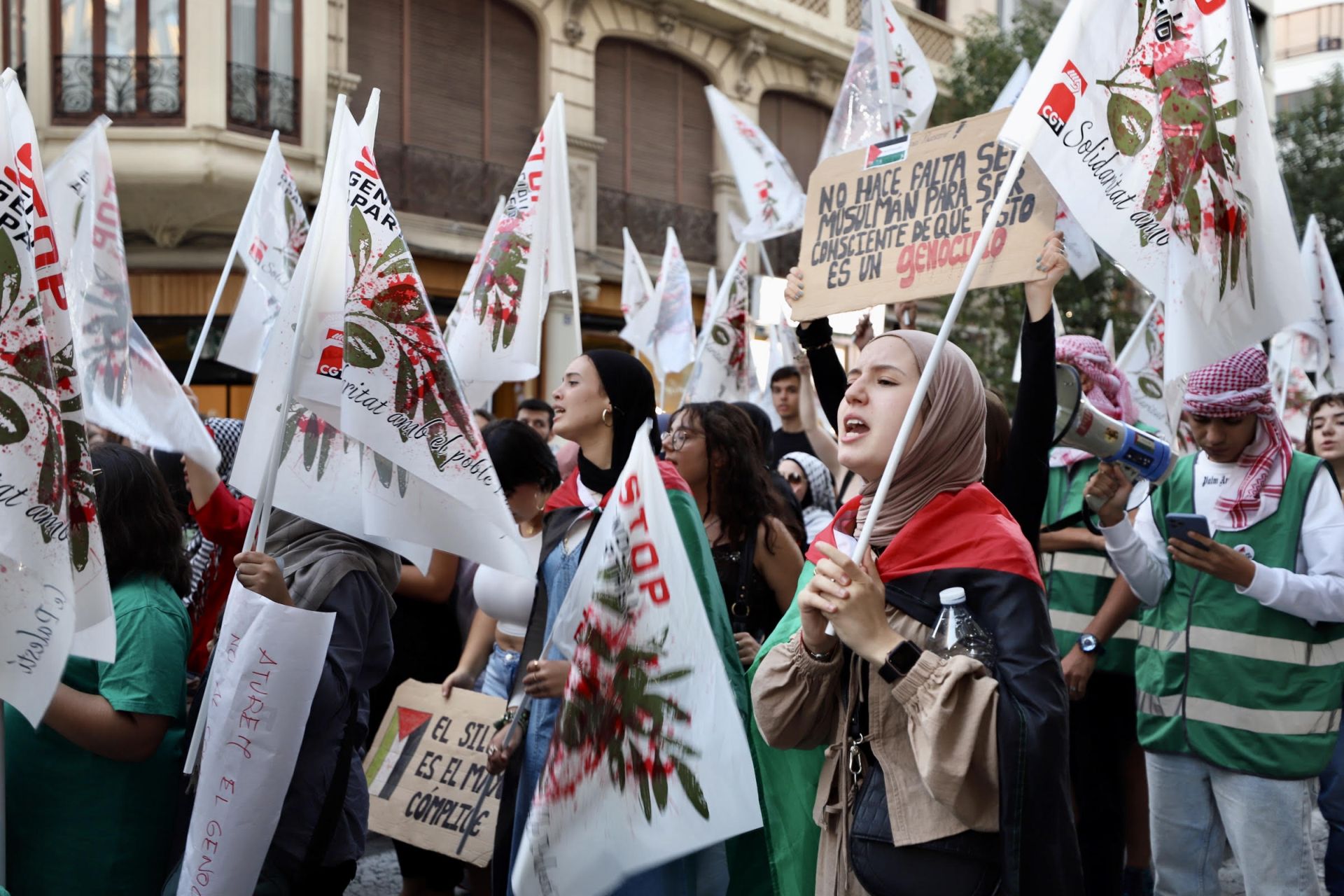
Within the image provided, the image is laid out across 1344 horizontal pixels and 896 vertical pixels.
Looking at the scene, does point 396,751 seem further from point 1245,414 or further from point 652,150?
point 652,150

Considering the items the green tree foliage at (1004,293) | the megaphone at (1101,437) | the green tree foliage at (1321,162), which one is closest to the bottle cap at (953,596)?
the megaphone at (1101,437)

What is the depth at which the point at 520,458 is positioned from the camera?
14.4 ft

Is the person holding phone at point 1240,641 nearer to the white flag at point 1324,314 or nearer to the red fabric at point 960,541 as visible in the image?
the red fabric at point 960,541

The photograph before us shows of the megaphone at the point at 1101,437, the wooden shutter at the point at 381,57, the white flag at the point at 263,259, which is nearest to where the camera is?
the megaphone at the point at 1101,437

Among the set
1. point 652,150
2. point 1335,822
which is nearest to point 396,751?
point 1335,822

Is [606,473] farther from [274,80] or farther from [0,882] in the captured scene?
[274,80]

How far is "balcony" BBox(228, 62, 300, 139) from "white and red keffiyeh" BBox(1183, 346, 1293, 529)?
12607mm

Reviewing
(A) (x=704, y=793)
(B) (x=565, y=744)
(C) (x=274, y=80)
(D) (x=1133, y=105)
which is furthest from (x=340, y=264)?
(C) (x=274, y=80)

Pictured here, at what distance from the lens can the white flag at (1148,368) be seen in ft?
24.8

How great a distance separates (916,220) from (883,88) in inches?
160

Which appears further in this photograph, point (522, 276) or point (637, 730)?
point (522, 276)

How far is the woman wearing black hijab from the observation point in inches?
121

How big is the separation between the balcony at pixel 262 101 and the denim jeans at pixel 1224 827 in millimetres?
12871

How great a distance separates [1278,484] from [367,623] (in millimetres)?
2482
